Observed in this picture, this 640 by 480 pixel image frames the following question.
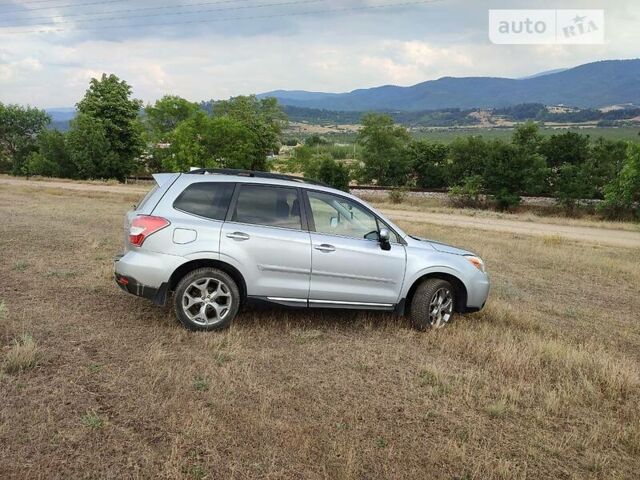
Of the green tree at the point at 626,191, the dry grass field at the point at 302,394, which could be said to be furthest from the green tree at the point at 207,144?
the dry grass field at the point at 302,394

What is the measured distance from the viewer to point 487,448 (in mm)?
3547

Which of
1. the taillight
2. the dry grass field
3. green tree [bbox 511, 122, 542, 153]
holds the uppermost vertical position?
green tree [bbox 511, 122, 542, 153]

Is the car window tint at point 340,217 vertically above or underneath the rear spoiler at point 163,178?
underneath

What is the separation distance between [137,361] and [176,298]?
3.02 ft

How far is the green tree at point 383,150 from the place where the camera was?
5650 centimetres

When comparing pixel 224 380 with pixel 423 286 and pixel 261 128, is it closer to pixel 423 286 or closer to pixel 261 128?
pixel 423 286

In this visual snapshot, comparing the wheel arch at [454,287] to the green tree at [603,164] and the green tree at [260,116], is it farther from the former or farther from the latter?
the green tree at [260,116]

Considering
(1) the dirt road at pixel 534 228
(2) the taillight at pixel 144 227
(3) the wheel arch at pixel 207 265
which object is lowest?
(1) the dirt road at pixel 534 228

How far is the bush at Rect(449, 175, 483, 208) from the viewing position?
45406mm

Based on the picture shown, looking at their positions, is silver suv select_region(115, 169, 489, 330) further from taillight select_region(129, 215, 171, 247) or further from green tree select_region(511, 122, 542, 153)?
green tree select_region(511, 122, 542, 153)

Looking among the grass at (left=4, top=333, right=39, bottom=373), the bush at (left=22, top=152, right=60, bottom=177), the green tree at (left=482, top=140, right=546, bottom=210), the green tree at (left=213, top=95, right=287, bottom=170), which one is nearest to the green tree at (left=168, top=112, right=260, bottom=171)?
the green tree at (left=213, top=95, right=287, bottom=170)

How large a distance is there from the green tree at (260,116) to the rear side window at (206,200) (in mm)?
58992

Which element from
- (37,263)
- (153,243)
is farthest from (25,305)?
(37,263)

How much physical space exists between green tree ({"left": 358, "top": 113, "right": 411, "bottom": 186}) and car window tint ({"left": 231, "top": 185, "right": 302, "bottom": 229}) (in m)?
50.8
